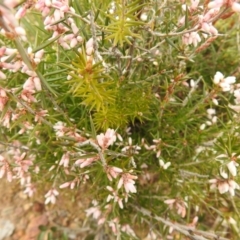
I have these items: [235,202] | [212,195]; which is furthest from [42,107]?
[212,195]

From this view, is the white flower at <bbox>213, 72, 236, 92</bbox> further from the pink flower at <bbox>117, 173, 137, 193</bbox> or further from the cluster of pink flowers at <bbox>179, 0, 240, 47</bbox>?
the pink flower at <bbox>117, 173, 137, 193</bbox>

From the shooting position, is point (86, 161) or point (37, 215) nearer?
point (86, 161)

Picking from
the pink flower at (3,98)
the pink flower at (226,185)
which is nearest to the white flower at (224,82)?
the pink flower at (226,185)

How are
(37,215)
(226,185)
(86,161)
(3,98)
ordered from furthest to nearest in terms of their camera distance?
(37,215)
(226,185)
(86,161)
(3,98)

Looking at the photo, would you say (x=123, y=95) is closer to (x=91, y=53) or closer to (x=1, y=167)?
(x=91, y=53)

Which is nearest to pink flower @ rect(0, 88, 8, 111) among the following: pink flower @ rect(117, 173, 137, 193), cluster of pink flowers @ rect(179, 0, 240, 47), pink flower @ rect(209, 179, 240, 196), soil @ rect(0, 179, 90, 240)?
pink flower @ rect(117, 173, 137, 193)

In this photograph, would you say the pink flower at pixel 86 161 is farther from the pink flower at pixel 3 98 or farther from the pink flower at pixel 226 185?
the pink flower at pixel 226 185

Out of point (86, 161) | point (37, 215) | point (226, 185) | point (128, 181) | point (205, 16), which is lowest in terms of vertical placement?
point (37, 215)

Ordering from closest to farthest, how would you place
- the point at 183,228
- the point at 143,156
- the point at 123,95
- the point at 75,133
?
1. the point at 75,133
2. the point at 123,95
3. the point at 183,228
4. the point at 143,156

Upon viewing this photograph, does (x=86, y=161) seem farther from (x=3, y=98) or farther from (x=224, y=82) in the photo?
(x=224, y=82)

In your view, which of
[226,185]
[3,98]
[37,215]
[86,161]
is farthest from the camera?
[37,215]

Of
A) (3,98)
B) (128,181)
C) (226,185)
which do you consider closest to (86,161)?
(128,181)
